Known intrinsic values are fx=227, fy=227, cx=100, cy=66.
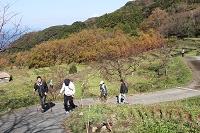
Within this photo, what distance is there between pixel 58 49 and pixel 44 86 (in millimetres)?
55303

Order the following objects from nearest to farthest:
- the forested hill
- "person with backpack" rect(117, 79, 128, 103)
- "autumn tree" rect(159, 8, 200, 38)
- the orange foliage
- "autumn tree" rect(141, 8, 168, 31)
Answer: "person with backpack" rect(117, 79, 128, 103) < "autumn tree" rect(159, 8, 200, 38) < the forested hill < the orange foliage < "autumn tree" rect(141, 8, 168, 31)

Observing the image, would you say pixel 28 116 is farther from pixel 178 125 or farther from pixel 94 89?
pixel 94 89

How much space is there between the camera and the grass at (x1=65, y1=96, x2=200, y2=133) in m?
7.57

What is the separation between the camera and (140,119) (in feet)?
28.9

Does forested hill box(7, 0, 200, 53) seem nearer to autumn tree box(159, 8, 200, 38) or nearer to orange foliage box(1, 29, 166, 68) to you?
autumn tree box(159, 8, 200, 38)

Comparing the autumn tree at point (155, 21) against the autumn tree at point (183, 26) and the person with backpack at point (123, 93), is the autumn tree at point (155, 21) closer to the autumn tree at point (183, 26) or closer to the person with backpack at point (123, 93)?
the autumn tree at point (183, 26)

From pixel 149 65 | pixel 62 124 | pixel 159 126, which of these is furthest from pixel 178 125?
pixel 149 65

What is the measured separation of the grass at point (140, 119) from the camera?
298 inches

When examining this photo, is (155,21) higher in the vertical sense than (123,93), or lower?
higher

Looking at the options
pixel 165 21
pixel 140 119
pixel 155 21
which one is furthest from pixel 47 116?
pixel 155 21

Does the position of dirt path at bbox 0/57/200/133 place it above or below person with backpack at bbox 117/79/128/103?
below

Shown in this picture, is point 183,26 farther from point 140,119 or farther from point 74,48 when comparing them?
point 140,119

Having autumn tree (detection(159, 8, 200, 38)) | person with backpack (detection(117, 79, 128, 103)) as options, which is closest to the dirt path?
person with backpack (detection(117, 79, 128, 103))

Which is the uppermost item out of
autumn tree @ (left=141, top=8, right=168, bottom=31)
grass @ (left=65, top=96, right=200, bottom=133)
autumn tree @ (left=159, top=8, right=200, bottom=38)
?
autumn tree @ (left=141, top=8, right=168, bottom=31)
